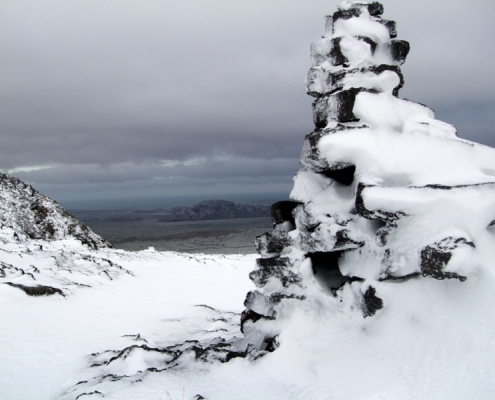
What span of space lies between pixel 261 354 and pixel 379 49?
8.84 metres

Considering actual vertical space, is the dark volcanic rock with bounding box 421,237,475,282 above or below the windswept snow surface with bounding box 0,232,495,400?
above

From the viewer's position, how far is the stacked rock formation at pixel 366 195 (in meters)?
7.09

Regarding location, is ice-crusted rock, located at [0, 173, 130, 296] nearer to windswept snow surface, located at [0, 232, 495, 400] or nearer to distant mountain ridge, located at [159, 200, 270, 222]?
windswept snow surface, located at [0, 232, 495, 400]

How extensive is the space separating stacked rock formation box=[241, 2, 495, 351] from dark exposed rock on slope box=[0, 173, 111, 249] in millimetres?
26695

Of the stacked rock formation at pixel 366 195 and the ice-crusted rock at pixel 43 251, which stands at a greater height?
the stacked rock formation at pixel 366 195

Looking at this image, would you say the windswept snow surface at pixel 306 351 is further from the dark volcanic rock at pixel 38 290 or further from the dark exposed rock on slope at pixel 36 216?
the dark exposed rock on slope at pixel 36 216

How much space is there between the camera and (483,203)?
22.7ft

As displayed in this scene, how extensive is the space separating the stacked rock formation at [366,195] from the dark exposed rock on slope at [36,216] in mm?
26695

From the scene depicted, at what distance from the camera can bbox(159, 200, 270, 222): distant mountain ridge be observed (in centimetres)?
14438

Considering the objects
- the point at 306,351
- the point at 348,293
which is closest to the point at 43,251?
the point at 306,351

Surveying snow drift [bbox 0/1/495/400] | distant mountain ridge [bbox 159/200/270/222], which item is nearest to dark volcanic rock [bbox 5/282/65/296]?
snow drift [bbox 0/1/495/400]

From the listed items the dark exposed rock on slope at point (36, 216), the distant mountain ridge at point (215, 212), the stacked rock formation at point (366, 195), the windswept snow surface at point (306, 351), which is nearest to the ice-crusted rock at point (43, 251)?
the dark exposed rock on slope at point (36, 216)

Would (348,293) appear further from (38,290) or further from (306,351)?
(38,290)

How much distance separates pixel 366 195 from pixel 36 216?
3556 cm
